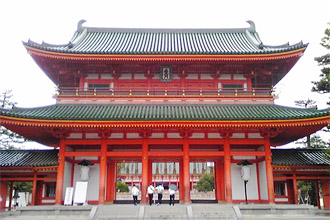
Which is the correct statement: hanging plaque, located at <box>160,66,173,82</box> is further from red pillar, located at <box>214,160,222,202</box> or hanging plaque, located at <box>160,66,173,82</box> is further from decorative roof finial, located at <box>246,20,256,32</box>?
decorative roof finial, located at <box>246,20,256,32</box>

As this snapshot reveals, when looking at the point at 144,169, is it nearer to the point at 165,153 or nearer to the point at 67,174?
the point at 165,153

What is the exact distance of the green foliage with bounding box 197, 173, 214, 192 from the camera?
46.2 m

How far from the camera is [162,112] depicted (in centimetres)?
1925

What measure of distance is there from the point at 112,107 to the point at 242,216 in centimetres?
1055

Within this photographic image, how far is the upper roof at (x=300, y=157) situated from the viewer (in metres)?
19.1

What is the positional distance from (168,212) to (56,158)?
28.0 feet

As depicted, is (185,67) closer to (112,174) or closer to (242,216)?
(112,174)

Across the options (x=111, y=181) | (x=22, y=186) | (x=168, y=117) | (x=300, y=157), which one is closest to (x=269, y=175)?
(x=300, y=157)

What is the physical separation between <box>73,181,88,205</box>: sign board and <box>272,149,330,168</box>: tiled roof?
11.9 metres

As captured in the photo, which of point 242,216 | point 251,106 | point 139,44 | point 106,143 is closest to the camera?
point 242,216

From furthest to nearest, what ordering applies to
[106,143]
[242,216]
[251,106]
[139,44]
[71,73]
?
[139,44] < [71,73] < [251,106] < [106,143] < [242,216]

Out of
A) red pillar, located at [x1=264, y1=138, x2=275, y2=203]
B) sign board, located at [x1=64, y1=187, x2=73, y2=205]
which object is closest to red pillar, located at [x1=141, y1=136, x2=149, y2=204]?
sign board, located at [x1=64, y1=187, x2=73, y2=205]

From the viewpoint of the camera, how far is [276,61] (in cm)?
2077

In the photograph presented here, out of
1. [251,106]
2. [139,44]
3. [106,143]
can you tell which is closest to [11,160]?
[106,143]
